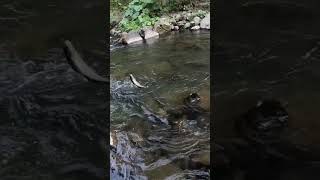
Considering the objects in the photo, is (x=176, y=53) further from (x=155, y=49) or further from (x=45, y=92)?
(x=45, y=92)

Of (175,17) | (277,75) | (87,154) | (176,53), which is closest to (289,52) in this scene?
(277,75)

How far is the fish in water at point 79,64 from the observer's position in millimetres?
1253

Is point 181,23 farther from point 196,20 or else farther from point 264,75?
point 264,75

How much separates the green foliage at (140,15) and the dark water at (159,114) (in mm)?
884

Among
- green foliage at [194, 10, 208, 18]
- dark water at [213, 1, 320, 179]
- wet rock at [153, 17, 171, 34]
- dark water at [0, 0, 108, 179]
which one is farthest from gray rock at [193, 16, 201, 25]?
dark water at [0, 0, 108, 179]

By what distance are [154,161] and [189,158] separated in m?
0.18

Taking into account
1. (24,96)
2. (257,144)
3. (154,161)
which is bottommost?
(154,161)

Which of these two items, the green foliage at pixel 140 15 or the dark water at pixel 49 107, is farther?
the green foliage at pixel 140 15

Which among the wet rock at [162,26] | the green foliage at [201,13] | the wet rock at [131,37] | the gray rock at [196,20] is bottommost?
the wet rock at [131,37]

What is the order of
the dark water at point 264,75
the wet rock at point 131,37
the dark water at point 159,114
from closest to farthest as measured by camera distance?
1. the dark water at point 264,75
2. the dark water at point 159,114
3. the wet rock at point 131,37

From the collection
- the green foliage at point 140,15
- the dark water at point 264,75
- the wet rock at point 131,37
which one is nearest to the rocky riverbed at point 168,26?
the wet rock at point 131,37

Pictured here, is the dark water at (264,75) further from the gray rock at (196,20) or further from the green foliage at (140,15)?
the green foliage at (140,15)

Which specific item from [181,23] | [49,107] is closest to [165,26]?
[181,23]

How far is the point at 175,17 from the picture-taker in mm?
5996
